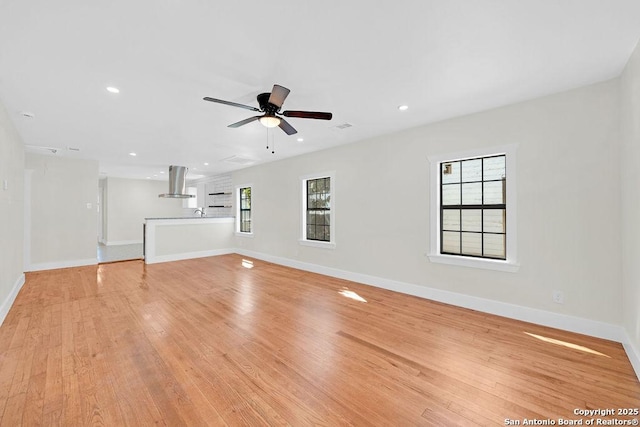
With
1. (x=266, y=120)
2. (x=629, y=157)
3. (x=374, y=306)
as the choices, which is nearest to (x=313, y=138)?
(x=266, y=120)

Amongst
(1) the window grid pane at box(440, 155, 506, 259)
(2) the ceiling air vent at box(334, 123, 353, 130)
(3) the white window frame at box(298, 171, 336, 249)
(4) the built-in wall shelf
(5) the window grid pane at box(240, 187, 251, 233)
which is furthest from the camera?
(4) the built-in wall shelf

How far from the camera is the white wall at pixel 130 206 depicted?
934 cm

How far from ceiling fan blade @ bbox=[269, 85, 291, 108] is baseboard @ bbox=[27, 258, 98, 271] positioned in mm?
6740

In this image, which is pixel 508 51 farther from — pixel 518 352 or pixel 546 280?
pixel 518 352

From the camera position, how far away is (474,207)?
140 inches

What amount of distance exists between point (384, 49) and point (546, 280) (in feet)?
9.86

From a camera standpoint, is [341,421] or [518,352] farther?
[518,352]

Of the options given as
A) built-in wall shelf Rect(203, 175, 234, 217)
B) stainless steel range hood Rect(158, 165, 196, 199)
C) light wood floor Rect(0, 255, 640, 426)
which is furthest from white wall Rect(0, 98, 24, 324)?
built-in wall shelf Rect(203, 175, 234, 217)

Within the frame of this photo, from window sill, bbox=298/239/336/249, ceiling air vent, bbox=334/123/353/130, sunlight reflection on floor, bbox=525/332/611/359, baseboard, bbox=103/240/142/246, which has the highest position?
ceiling air vent, bbox=334/123/353/130

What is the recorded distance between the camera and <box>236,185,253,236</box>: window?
7914mm

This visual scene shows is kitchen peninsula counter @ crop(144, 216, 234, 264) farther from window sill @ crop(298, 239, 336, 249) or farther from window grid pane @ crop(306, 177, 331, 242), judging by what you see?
window grid pane @ crop(306, 177, 331, 242)

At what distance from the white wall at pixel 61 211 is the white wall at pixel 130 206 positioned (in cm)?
344

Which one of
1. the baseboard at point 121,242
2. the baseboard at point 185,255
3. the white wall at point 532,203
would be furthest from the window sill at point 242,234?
the baseboard at point 121,242

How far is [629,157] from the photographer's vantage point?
2.29 metres
